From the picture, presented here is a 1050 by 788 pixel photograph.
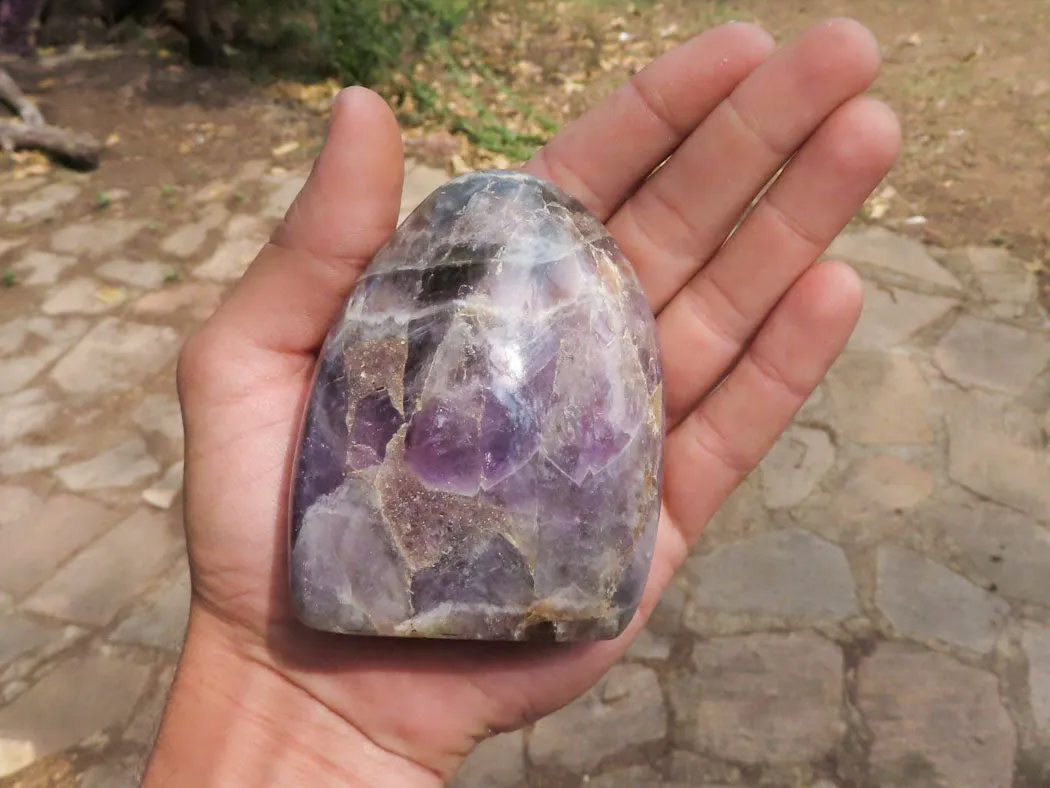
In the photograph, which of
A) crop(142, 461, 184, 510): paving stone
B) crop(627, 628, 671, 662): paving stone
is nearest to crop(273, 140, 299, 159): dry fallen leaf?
crop(142, 461, 184, 510): paving stone

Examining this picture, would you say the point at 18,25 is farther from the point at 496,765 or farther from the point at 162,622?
the point at 496,765

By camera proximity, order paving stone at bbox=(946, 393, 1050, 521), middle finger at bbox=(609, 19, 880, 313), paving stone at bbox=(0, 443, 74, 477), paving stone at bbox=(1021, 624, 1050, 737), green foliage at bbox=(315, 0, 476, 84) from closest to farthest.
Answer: middle finger at bbox=(609, 19, 880, 313) < paving stone at bbox=(1021, 624, 1050, 737) < paving stone at bbox=(946, 393, 1050, 521) < paving stone at bbox=(0, 443, 74, 477) < green foliage at bbox=(315, 0, 476, 84)

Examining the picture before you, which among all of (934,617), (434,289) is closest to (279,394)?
(434,289)

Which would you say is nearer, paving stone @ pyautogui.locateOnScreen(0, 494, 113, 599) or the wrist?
the wrist

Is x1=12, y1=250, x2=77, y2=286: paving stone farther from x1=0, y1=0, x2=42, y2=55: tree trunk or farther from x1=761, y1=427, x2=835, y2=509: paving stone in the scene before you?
x1=761, y1=427, x2=835, y2=509: paving stone

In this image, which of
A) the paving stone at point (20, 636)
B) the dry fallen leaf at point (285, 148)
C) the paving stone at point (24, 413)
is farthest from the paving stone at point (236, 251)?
the paving stone at point (20, 636)

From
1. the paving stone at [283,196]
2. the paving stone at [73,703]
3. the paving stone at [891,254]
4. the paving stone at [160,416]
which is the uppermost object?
the paving stone at [283,196]

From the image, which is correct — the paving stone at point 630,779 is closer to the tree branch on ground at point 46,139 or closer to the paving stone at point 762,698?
the paving stone at point 762,698
